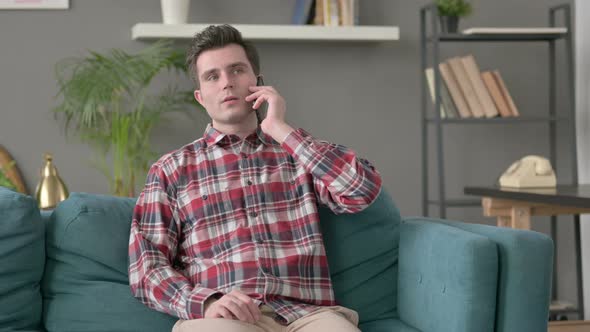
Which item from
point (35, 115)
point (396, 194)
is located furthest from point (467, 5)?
point (35, 115)

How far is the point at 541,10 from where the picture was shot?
13.8 feet

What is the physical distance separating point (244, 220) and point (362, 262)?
13.3 inches

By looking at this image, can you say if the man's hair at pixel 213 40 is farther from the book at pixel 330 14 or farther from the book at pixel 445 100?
the book at pixel 445 100

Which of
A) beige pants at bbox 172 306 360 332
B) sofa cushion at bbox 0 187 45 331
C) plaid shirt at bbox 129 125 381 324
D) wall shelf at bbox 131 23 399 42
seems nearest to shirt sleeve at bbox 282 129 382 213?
plaid shirt at bbox 129 125 381 324

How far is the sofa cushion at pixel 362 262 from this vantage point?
2133mm

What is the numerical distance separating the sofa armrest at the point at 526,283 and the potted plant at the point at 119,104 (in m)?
1.99

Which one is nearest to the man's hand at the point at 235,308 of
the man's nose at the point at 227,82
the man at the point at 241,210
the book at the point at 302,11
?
the man at the point at 241,210

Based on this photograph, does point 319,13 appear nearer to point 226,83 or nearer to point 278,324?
point 226,83

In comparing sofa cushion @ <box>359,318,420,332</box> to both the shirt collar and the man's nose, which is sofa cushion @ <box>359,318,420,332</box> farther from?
the man's nose

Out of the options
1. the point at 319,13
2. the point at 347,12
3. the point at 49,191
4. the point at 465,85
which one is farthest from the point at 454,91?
the point at 49,191

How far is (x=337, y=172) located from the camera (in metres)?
2.00

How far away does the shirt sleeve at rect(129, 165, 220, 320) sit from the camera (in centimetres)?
188

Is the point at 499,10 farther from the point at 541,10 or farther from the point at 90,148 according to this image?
the point at 90,148

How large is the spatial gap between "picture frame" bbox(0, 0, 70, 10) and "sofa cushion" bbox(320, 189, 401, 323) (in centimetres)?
207
